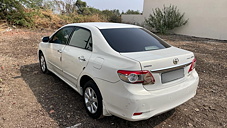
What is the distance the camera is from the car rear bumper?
2186 mm

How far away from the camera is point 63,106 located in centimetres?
325

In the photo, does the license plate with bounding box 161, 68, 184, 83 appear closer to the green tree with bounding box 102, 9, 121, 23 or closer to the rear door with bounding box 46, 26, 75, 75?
the rear door with bounding box 46, 26, 75, 75

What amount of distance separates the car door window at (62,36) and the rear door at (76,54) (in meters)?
0.22

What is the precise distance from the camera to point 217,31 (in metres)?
12.3

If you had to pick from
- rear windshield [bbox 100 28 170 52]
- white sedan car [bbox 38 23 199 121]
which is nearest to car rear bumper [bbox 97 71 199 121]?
white sedan car [bbox 38 23 199 121]

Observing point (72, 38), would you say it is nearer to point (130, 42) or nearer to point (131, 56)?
point (130, 42)

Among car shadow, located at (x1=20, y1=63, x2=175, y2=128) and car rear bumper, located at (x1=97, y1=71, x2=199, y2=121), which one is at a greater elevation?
car rear bumper, located at (x1=97, y1=71, x2=199, y2=121)

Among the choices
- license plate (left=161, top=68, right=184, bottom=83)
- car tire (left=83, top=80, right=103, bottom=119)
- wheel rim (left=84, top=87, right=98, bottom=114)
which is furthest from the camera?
wheel rim (left=84, top=87, right=98, bottom=114)

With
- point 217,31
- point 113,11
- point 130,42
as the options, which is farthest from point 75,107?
point 113,11

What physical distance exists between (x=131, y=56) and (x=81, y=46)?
111 cm

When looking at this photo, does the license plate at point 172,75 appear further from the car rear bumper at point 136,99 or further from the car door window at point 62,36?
the car door window at point 62,36

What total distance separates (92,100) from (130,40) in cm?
115

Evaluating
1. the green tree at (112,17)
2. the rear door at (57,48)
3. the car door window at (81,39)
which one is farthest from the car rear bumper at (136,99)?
the green tree at (112,17)

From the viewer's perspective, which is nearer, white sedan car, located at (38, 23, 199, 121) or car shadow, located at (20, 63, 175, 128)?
white sedan car, located at (38, 23, 199, 121)
